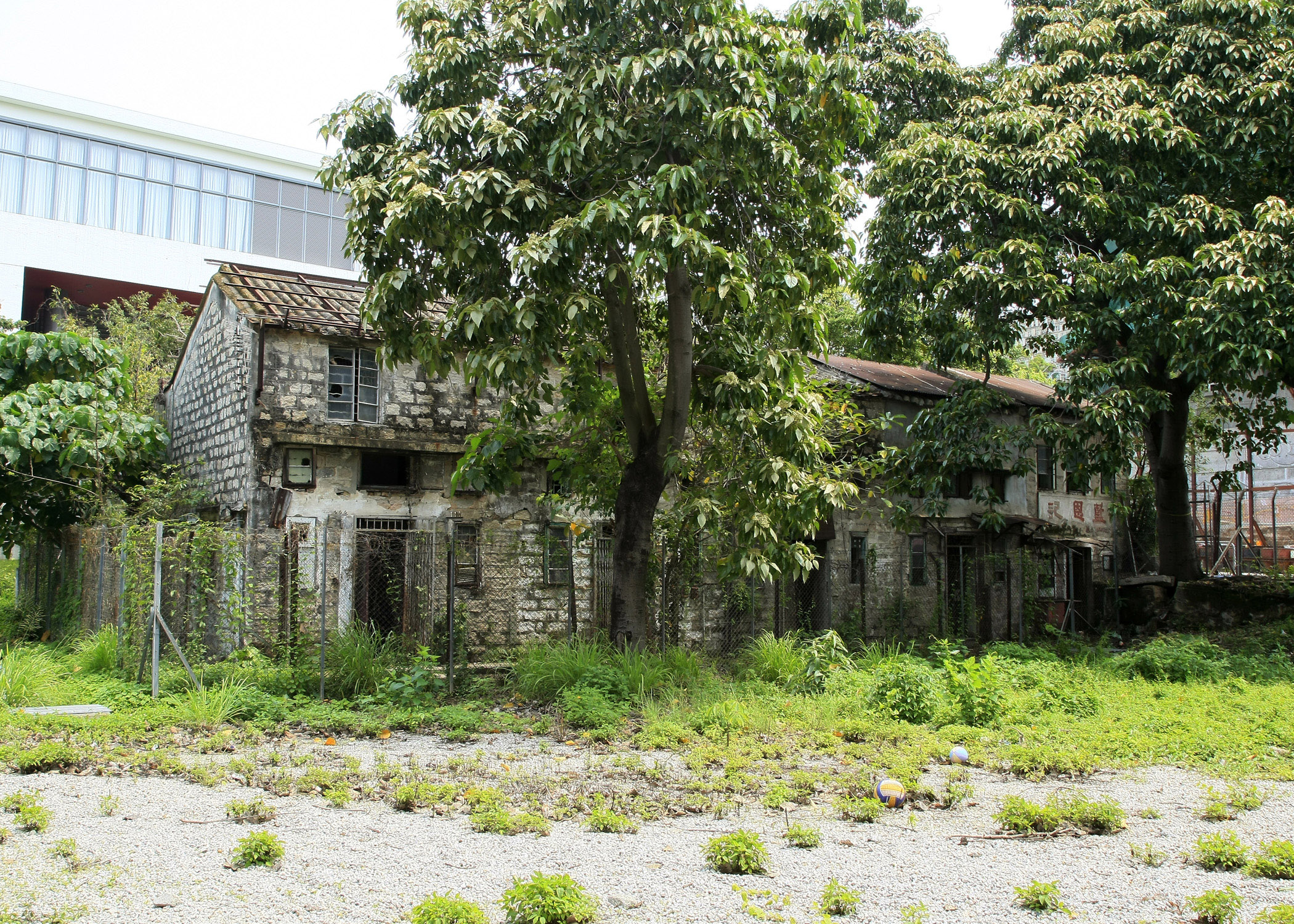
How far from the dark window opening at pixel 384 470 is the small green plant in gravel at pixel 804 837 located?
9.58 m

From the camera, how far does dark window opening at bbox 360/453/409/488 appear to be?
45.7 ft

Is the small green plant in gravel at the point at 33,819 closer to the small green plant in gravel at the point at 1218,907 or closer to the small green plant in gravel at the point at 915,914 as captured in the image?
the small green plant in gravel at the point at 915,914

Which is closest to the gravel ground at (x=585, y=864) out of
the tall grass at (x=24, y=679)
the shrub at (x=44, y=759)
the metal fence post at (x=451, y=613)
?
the shrub at (x=44, y=759)

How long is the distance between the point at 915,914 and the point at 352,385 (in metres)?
11.5

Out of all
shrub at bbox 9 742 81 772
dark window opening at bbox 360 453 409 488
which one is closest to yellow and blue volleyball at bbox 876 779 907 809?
shrub at bbox 9 742 81 772

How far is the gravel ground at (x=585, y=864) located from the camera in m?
4.63

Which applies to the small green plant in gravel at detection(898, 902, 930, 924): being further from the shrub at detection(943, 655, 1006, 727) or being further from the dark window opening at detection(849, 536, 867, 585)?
the dark window opening at detection(849, 536, 867, 585)

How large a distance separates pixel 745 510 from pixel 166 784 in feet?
20.8

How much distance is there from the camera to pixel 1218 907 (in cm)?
434

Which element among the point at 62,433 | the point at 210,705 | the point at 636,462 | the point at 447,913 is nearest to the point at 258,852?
the point at 447,913

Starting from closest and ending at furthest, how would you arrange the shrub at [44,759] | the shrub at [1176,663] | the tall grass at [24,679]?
1. the shrub at [44,759]
2. the tall grass at [24,679]
3. the shrub at [1176,663]

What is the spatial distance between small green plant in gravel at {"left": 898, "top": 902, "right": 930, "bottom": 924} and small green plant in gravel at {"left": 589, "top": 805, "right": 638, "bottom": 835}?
1913mm

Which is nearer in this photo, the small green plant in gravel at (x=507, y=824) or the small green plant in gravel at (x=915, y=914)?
the small green plant in gravel at (x=915, y=914)

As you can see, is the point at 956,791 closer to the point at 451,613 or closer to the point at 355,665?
the point at 451,613
